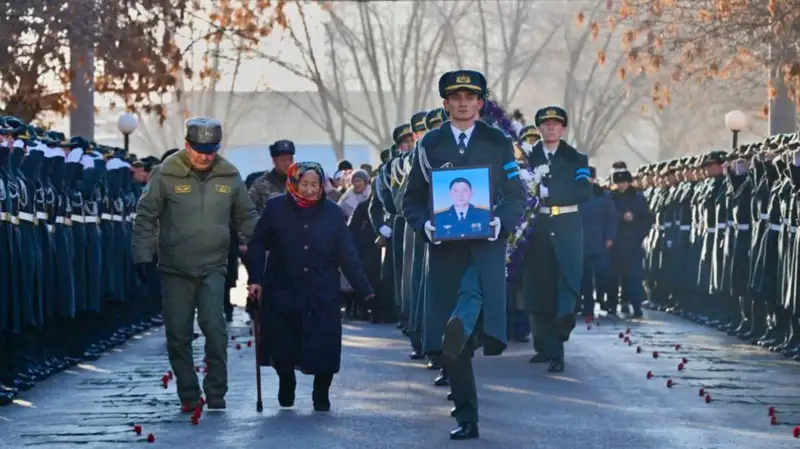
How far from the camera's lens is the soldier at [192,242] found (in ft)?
45.2

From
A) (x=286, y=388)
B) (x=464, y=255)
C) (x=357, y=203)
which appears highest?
(x=357, y=203)

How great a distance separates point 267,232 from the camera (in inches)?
537

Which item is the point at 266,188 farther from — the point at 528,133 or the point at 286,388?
the point at 286,388

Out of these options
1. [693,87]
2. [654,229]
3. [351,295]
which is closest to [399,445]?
[351,295]

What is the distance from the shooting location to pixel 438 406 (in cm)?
1395

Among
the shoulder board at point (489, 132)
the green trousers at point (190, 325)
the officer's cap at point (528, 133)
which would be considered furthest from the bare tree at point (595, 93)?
the shoulder board at point (489, 132)

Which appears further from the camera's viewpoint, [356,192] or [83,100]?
[83,100]

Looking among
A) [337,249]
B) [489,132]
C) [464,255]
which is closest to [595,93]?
[337,249]

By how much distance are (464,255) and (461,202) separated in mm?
323

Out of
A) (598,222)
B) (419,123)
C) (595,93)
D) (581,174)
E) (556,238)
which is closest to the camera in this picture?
(581,174)

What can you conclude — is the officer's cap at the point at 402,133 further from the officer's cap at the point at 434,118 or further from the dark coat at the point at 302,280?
the dark coat at the point at 302,280

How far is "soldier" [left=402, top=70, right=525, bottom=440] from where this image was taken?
12062 mm

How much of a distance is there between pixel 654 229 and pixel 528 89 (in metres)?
48.5

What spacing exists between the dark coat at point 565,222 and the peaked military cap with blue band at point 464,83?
13.6 feet
